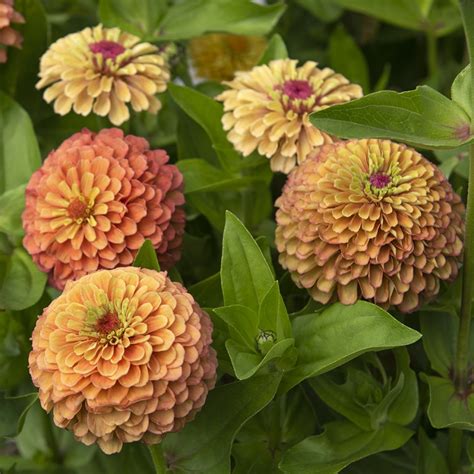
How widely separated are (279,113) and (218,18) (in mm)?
241

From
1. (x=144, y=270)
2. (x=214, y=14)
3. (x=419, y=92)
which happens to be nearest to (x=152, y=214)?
(x=144, y=270)

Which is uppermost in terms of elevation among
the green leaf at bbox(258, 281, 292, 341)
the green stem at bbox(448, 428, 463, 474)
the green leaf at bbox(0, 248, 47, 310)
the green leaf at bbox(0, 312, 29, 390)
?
the green leaf at bbox(258, 281, 292, 341)

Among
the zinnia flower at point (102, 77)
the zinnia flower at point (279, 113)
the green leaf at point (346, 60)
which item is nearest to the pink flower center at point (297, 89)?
the zinnia flower at point (279, 113)

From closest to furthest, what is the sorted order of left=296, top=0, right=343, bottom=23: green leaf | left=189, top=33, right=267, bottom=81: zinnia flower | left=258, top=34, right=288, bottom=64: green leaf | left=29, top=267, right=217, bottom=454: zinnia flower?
left=29, top=267, right=217, bottom=454: zinnia flower → left=258, top=34, right=288, bottom=64: green leaf → left=189, top=33, right=267, bottom=81: zinnia flower → left=296, top=0, right=343, bottom=23: green leaf

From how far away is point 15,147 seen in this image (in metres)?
0.84

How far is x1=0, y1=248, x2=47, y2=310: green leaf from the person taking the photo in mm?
724

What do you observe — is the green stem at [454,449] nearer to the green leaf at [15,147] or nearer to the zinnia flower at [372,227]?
the zinnia flower at [372,227]

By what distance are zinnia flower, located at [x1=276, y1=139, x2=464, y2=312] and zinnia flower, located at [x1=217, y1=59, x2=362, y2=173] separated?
63 millimetres

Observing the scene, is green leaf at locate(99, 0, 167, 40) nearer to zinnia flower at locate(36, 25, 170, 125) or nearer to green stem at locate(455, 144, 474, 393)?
zinnia flower at locate(36, 25, 170, 125)

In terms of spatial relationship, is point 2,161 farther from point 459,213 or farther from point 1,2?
point 459,213

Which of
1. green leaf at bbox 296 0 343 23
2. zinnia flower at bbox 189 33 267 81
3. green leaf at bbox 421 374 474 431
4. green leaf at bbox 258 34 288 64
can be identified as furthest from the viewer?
green leaf at bbox 296 0 343 23

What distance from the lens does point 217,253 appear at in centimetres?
87

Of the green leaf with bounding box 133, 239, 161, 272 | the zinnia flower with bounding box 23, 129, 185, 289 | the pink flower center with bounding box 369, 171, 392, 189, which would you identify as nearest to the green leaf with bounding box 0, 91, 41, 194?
the zinnia flower with bounding box 23, 129, 185, 289

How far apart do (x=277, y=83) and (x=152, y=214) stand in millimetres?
170
